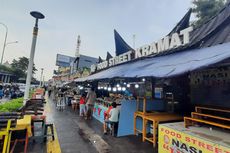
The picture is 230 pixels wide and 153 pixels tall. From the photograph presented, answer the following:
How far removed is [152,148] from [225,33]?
395 centimetres

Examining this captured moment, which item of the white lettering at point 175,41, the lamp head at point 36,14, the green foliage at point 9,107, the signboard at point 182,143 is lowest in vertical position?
the signboard at point 182,143

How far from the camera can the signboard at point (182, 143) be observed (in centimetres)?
284

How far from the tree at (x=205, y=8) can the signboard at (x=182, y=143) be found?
568 inches

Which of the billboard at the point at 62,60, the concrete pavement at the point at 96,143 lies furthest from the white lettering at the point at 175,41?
the billboard at the point at 62,60

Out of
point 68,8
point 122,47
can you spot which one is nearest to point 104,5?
point 68,8

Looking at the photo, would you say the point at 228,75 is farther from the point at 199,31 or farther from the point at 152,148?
the point at 152,148

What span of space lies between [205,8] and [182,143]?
16.9 m

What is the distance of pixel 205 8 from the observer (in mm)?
15727

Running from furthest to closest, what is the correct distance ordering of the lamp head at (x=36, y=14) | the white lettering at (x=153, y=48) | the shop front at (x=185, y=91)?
the white lettering at (x=153, y=48)
the lamp head at (x=36, y=14)
the shop front at (x=185, y=91)

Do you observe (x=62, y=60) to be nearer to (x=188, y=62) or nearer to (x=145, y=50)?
(x=145, y=50)

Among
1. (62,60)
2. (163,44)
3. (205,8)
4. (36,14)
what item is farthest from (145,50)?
(62,60)

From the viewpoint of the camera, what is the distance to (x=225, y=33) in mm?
4203

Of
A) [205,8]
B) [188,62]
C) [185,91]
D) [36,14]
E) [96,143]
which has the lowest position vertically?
[96,143]

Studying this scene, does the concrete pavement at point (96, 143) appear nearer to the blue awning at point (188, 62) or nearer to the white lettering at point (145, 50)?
the blue awning at point (188, 62)
